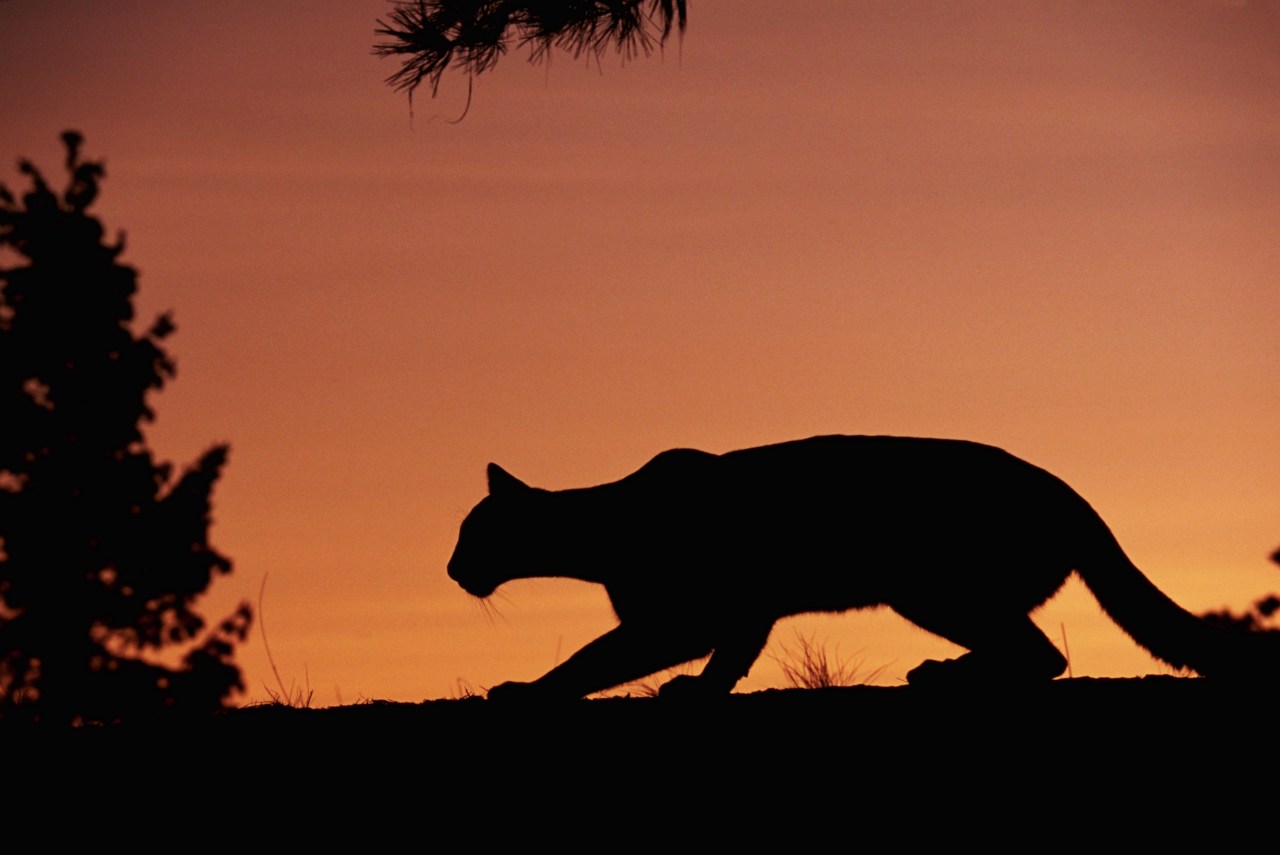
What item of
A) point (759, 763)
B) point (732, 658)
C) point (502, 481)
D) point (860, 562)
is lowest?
point (759, 763)

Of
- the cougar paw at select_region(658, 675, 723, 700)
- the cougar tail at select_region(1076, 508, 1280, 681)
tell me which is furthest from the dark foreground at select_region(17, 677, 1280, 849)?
the cougar paw at select_region(658, 675, 723, 700)

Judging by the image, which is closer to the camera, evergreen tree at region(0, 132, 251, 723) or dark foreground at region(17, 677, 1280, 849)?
dark foreground at region(17, 677, 1280, 849)

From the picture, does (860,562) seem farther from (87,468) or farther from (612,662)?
(87,468)

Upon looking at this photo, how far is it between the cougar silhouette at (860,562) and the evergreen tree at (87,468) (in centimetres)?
2194

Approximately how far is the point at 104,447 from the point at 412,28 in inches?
836

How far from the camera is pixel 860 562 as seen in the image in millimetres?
8164

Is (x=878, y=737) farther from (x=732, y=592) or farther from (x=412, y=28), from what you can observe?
(x=412, y=28)

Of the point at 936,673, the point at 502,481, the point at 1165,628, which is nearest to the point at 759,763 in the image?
the point at 936,673

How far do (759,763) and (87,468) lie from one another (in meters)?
25.7

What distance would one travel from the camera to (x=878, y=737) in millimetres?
6020

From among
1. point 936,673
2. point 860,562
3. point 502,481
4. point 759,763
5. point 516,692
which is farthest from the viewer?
point 502,481

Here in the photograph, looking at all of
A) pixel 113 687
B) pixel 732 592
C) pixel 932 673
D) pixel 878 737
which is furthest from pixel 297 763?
pixel 113 687

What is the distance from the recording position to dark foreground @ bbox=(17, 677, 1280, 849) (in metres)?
5.43

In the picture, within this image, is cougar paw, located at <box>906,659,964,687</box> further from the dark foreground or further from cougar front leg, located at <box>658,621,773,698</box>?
the dark foreground
